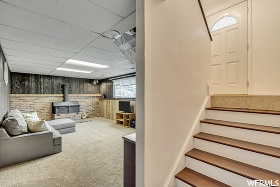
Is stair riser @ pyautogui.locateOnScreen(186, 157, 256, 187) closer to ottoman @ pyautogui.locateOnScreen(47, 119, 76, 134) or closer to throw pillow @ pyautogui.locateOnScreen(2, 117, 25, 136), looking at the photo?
throw pillow @ pyautogui.locateOnScreen(2, 117, 25, 136)

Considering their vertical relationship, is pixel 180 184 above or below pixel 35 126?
below

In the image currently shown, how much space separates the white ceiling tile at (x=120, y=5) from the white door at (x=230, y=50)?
6.36 feet

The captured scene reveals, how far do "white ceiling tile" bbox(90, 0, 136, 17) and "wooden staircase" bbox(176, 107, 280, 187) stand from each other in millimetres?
1780

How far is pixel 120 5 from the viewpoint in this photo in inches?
61.8

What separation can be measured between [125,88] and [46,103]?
4049mm

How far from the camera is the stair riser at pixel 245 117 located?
5.12ft

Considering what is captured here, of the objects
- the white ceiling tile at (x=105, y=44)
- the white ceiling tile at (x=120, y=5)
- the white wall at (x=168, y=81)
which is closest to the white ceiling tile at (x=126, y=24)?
the white ceiling tile at (x=120, y=5)

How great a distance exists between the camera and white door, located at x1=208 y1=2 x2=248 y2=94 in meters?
2.70

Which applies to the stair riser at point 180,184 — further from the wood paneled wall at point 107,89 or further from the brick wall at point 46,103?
the brick wall at point 46,103

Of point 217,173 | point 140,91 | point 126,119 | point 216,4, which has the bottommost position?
point 126,119

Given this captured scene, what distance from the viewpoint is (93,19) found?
72.2 inches

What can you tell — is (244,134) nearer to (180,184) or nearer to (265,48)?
(180,184)

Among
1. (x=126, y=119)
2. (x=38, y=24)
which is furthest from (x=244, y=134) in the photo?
(x=126, y=119)

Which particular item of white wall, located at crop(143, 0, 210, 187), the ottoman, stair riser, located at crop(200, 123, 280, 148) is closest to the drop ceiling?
white wall, located at crop(143, 0, 210, 187)
